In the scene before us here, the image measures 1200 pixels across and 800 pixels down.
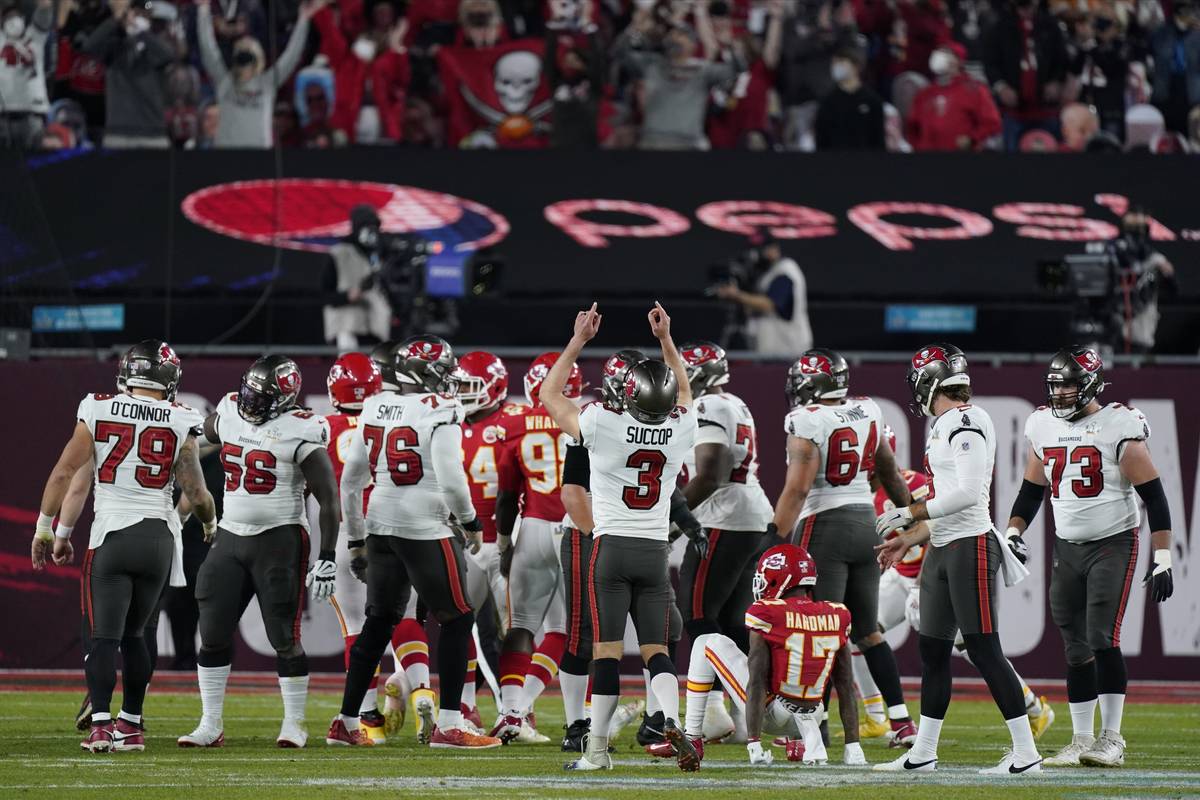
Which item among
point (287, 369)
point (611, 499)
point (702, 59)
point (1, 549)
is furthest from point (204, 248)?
point (611, 499)

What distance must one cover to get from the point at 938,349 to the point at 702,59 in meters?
9.37

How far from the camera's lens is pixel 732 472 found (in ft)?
35.4

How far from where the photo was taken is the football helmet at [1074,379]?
9.44 meters

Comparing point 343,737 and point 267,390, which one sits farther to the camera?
point 343,737

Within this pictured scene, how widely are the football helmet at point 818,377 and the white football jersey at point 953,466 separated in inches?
47.7

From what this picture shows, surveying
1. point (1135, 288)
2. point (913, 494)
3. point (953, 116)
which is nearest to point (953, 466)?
point (913, 494)

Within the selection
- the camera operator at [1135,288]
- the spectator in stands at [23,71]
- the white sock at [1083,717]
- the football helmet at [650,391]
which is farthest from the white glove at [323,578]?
the camera operator at [1135,288]

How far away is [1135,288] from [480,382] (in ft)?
22.0

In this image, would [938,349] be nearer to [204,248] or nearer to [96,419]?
[96,419]

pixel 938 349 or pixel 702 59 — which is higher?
pixel 702 59

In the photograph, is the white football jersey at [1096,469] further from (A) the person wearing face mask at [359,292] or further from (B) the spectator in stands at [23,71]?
(B) the spectator in stands at [23,71]

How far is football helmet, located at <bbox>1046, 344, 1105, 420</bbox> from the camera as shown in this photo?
944 cm

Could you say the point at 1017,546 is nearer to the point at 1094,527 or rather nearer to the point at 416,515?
the point at 1094,527

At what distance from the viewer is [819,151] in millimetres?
17281
